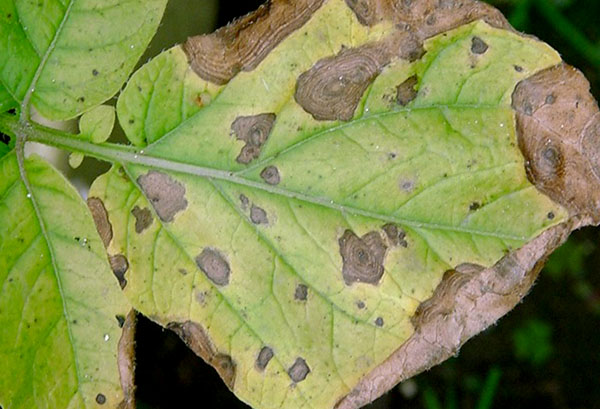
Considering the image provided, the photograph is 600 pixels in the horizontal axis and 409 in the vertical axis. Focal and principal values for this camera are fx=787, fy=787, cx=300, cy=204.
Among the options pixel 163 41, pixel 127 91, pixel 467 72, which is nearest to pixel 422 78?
pixel 467 72

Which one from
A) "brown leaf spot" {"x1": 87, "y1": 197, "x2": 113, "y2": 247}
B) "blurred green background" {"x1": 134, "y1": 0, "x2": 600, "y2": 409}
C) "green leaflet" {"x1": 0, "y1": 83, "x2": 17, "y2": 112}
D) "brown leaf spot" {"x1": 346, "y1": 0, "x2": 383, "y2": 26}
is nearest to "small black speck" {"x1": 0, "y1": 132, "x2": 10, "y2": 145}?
"green leaflet" {"x1": 0, "y1": 83, "x2": 17, "y2": 112}

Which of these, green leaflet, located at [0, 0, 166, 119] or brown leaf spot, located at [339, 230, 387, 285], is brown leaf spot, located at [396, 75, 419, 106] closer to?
brown leaf spot, located at [339, 230, 387, 285]

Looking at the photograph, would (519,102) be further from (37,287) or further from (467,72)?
(37,287)

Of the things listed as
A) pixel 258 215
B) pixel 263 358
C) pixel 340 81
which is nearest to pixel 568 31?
pixel 340 81

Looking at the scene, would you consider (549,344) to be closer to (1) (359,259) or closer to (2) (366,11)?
(1) (359,259)

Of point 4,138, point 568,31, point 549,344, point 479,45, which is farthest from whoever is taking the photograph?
point 549,344

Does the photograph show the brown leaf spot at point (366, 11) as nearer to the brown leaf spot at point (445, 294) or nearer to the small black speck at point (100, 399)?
the brown leaf spot at point (445, 294)
